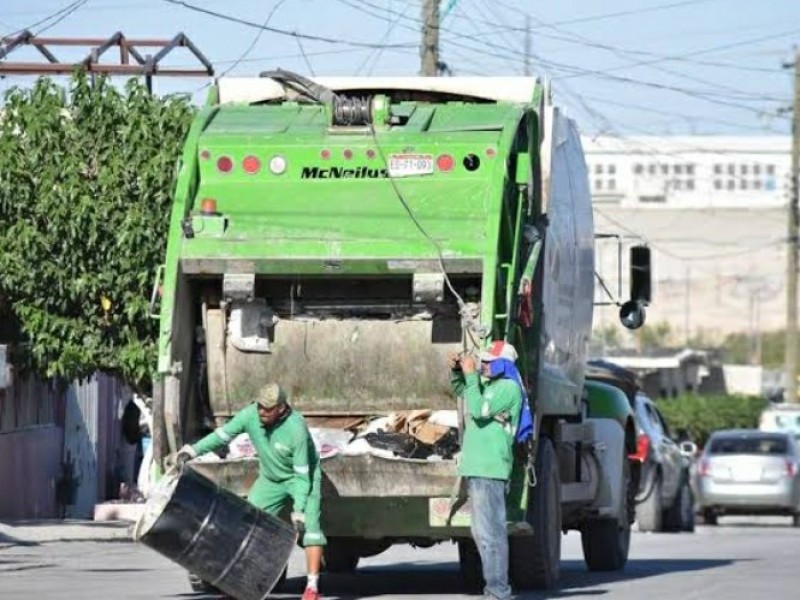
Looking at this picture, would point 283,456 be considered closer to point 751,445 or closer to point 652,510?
point 652,510

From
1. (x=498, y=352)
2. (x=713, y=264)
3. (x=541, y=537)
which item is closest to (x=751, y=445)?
(x=541, y=537)

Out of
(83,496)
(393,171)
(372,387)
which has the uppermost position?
(393,171)

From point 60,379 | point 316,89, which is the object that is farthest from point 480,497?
point 60,379

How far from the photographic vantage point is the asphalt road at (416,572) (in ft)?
50.5

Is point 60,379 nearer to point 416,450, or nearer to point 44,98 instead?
point 44,98

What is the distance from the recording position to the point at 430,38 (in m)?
28.0

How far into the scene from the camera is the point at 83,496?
103ft

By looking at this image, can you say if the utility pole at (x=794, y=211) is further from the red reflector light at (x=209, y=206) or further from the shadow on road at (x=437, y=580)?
the red reflector light at (x=209, y=206)

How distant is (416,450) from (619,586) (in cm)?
A: 254

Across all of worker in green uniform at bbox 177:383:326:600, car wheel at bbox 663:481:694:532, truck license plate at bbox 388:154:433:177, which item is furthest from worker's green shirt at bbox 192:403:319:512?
car wheel at bbox 663:481:694:532

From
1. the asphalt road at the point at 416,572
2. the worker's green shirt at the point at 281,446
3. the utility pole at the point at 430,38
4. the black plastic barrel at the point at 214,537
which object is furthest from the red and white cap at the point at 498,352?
the utility pole at the point at 430,38

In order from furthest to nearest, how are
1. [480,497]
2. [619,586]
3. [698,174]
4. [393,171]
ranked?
[698,174], [619,586], [393,171], [480,497]

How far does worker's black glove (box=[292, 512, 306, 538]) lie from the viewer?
44.8ft

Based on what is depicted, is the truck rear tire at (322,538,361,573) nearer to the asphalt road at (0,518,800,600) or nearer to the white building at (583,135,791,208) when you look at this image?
Result: the asphalt road at (0,518,800,600)
